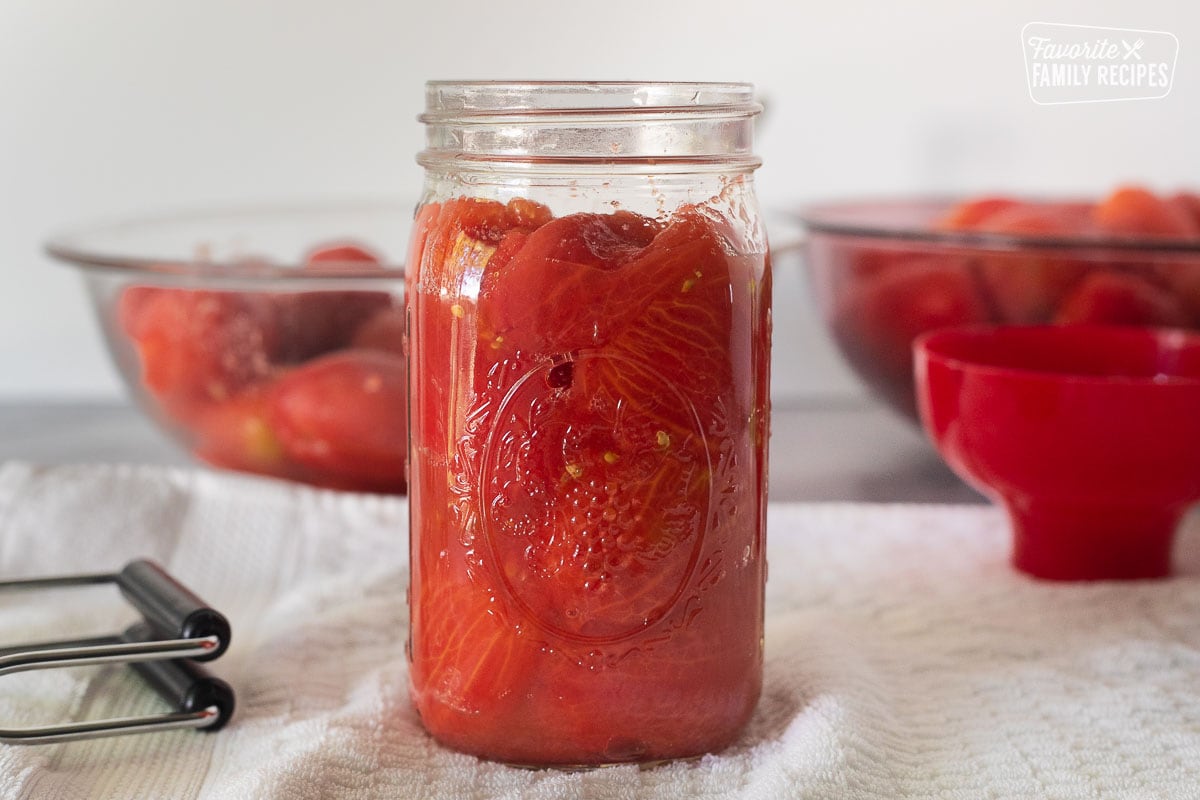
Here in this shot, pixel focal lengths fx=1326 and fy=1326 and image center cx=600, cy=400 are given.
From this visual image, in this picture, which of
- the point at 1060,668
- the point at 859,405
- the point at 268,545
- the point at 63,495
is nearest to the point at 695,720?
the point at 1060,668

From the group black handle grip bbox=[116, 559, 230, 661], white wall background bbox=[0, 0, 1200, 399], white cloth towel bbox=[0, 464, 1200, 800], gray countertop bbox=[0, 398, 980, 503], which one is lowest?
gray countertop bbox=[0, 398, 980, 503]

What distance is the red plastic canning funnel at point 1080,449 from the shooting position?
0.76 meters

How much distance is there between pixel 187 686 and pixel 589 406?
23 cm

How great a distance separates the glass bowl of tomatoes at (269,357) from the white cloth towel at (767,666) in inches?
2.6

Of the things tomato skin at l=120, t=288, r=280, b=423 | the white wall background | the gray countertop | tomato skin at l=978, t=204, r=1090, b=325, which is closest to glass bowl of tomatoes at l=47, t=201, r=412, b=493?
tomato skin at l=120, t=288, r=280, b=423

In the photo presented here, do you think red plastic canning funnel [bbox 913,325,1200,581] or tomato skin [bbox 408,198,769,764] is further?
red plastic canning funnel [bbox 913,325,1200,581]

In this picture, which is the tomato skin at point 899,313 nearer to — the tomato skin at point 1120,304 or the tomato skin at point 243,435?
the tomato skin at point 1120,304

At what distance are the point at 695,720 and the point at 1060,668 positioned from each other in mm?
231

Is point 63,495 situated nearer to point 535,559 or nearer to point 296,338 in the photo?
point 296,338

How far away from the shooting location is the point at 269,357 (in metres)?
0.93

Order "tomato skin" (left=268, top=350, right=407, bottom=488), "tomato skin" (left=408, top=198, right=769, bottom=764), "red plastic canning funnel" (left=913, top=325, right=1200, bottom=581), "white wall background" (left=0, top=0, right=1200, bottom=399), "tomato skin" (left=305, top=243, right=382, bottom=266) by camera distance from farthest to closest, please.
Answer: "white wall background" (left=0, top=0, right=1200, bottom=399), "tomato skin" (left=305, top=243, right=382, bottom=266), "tomato skin" (left=268, top=350, right=407, bottom=488), "red plastic canning funnel" (left=913, top=325, right=1200, bottom=581), "tomato skin" (left=408, top=198, right=769, bottom=764)

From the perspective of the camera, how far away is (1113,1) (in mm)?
1132

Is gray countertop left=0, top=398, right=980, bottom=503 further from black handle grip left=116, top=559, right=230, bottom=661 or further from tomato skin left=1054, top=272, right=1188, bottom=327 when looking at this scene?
black handle grip left=116, top=559, right=230, bottom=661

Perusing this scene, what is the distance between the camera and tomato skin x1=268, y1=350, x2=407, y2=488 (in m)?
0.90
